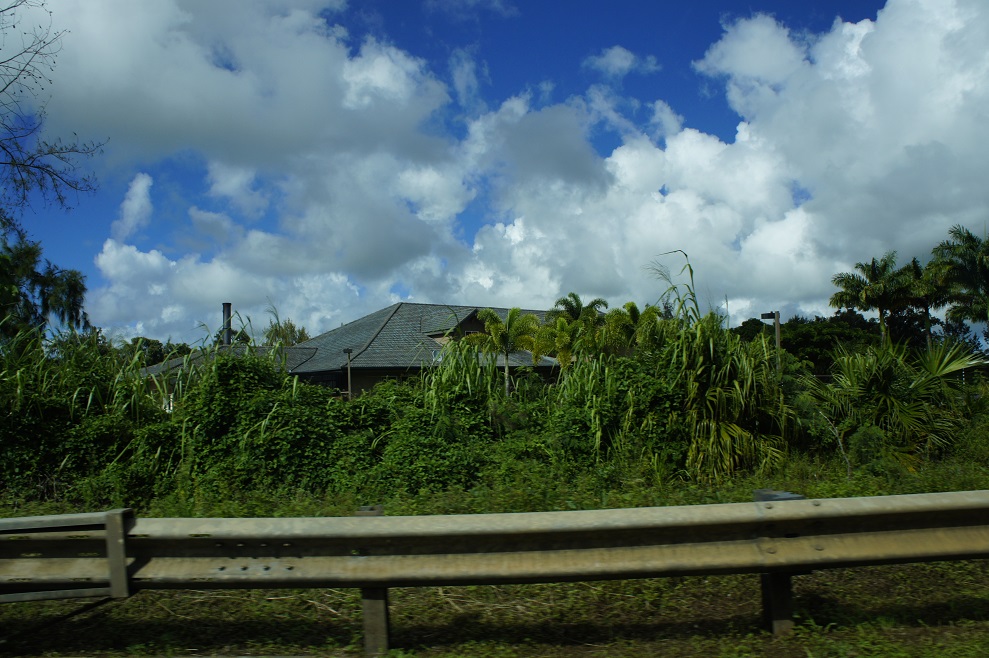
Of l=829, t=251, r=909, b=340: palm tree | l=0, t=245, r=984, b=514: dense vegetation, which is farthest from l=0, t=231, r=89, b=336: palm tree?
l=829, t=251, r=909, b=340: palm tree

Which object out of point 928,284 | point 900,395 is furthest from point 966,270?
point 900,395

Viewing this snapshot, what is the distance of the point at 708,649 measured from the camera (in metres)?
4.34

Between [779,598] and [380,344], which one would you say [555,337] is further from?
[779,598]

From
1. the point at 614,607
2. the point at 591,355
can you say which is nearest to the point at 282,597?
the point at 614,607

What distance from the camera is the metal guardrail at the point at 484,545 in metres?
4.19

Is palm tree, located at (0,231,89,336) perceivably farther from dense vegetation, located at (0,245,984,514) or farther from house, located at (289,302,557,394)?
house, located at (289,302,557,394)

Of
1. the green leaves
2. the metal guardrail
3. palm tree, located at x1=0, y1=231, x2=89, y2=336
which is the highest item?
palm tree, located at x1=0, y1=231, x2=89, y2=336

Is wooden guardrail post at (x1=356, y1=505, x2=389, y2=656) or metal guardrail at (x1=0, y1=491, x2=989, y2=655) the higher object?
metal guardrail at (x1=0, y1=491, x2=989, y2=655)

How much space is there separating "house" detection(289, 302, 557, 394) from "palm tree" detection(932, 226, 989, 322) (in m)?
33.4

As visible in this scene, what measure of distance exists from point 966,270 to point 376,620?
63.4 meters

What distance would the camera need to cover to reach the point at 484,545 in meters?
4.22

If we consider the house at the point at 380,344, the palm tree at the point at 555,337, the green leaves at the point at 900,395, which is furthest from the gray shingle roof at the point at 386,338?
the green leaves at the point at 900,395

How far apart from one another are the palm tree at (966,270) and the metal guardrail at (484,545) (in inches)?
2315

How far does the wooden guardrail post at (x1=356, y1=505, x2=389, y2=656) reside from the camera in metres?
4.30
